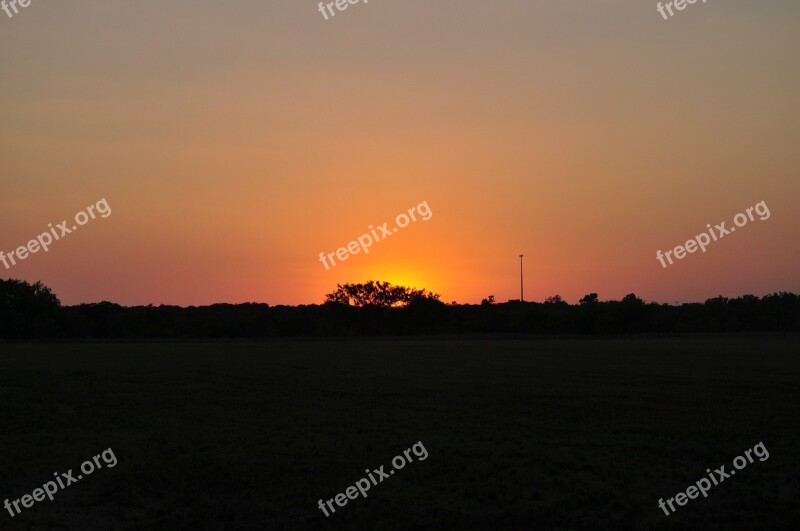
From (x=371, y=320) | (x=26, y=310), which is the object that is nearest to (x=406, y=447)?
(x=26, y=310)

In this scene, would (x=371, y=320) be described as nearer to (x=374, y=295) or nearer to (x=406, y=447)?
(x=374, y=295)

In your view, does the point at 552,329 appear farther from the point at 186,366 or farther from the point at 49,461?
the point at 49,461

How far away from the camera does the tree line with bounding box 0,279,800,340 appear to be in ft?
406

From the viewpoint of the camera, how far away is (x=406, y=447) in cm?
1891

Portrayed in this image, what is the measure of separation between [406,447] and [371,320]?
133058mm

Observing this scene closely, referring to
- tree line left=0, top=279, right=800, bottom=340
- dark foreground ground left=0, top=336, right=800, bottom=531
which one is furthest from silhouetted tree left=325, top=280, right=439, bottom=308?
dark foreground ground left=0, top=336, right=800, bottom=531

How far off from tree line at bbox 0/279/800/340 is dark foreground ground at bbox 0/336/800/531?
93112 millimetres

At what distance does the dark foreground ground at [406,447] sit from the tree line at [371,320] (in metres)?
93.1

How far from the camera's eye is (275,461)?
57.5 feet

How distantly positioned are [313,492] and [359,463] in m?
2.29

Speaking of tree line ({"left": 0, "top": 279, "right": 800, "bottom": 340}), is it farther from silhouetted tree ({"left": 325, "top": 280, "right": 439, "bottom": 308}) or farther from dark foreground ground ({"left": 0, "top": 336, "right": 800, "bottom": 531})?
dark foreground ground ({"left": 0, "top": 336, "right": 800, "bottom": 531})

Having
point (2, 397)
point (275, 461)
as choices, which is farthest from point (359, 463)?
point (2, 397)

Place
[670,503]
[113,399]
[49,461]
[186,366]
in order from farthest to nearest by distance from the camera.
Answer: [186,366] → [113,399] → [49,461] → [670,503]

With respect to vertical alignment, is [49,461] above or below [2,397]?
below
